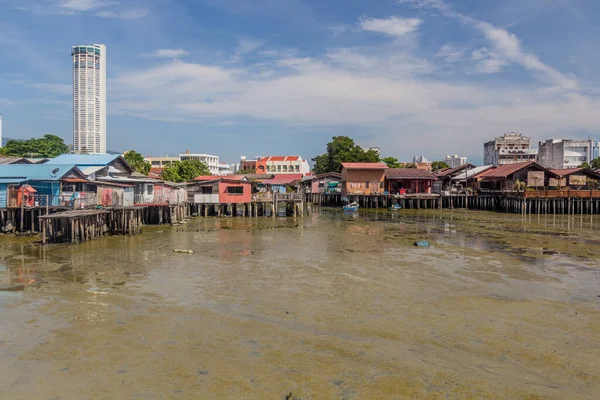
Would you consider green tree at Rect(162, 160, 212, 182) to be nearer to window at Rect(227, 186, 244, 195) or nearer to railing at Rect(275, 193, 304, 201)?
window at Rect(227, 186, 244, 195)

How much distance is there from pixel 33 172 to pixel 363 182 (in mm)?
40665

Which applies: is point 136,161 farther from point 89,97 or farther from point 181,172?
point 89,97

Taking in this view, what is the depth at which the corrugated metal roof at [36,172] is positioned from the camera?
100ft

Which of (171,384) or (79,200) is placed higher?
(79,200)

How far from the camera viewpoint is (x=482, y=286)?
1623 centimetres

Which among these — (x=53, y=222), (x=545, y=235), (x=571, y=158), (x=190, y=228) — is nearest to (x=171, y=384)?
(x=53, y=222)

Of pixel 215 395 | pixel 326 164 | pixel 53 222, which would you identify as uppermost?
pixel 326 164

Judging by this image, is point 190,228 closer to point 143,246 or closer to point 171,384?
point 143,246

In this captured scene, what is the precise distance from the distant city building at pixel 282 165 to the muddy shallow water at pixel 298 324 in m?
88.1

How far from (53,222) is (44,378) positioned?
18.9m

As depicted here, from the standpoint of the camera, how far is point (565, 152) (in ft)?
325

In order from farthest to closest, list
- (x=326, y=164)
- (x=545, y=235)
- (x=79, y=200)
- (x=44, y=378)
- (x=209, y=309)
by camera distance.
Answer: (x=326, y=164) → (x=545, y=235) → (x=79, y=200) → (x=209, y=309) → (x=44, y=378)

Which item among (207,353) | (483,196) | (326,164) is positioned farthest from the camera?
(326,164)

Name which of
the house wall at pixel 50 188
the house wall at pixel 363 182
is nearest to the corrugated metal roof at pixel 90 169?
the house wall at pixel 50 188
